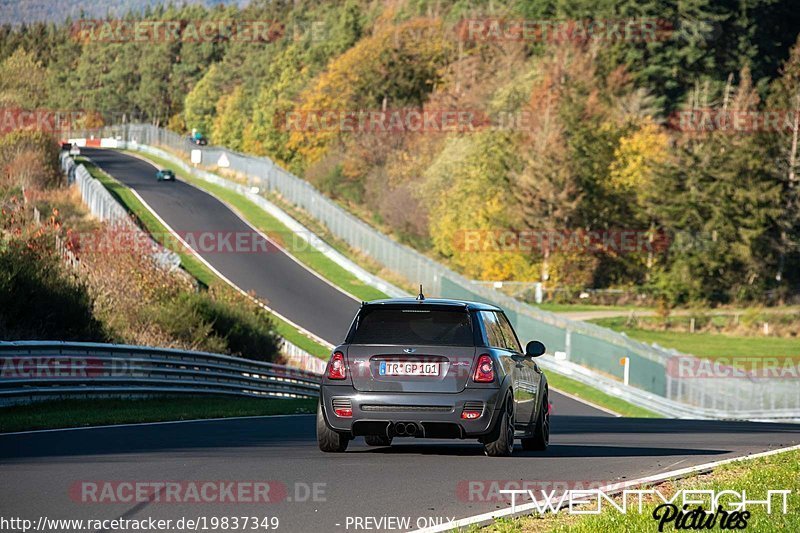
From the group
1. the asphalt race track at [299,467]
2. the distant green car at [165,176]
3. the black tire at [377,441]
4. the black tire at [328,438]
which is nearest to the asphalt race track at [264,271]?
the distant green car at [165,176]

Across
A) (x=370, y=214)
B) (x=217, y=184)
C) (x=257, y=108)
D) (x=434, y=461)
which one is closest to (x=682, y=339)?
(x=370, y=214)

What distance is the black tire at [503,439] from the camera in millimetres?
12867

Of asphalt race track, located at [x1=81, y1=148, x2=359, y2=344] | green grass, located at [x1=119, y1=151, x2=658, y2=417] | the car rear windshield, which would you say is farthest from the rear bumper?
asphalt race track, located at [x1=81, y1=148, x2=359, y2=344]

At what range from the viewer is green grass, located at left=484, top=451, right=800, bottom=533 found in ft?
28.1

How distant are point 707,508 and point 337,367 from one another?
4.68 meters

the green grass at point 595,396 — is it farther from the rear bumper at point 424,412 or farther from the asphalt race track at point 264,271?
the rear bumper at point 424,412

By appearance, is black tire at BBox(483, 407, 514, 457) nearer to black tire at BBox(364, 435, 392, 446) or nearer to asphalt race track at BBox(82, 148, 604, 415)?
black tire at BBox(364, 435, 392, 446)

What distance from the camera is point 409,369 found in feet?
41.6

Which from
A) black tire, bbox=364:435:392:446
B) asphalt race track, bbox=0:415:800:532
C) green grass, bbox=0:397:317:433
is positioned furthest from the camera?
green grass, bbox=0:397:317:433

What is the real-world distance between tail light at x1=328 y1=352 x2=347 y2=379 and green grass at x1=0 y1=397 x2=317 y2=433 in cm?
463

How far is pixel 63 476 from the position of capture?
34.8 feet

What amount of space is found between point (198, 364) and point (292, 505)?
18.1 metres

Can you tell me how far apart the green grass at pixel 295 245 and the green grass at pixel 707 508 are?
48.5 meters

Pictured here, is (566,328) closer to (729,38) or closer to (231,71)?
(729,38)
